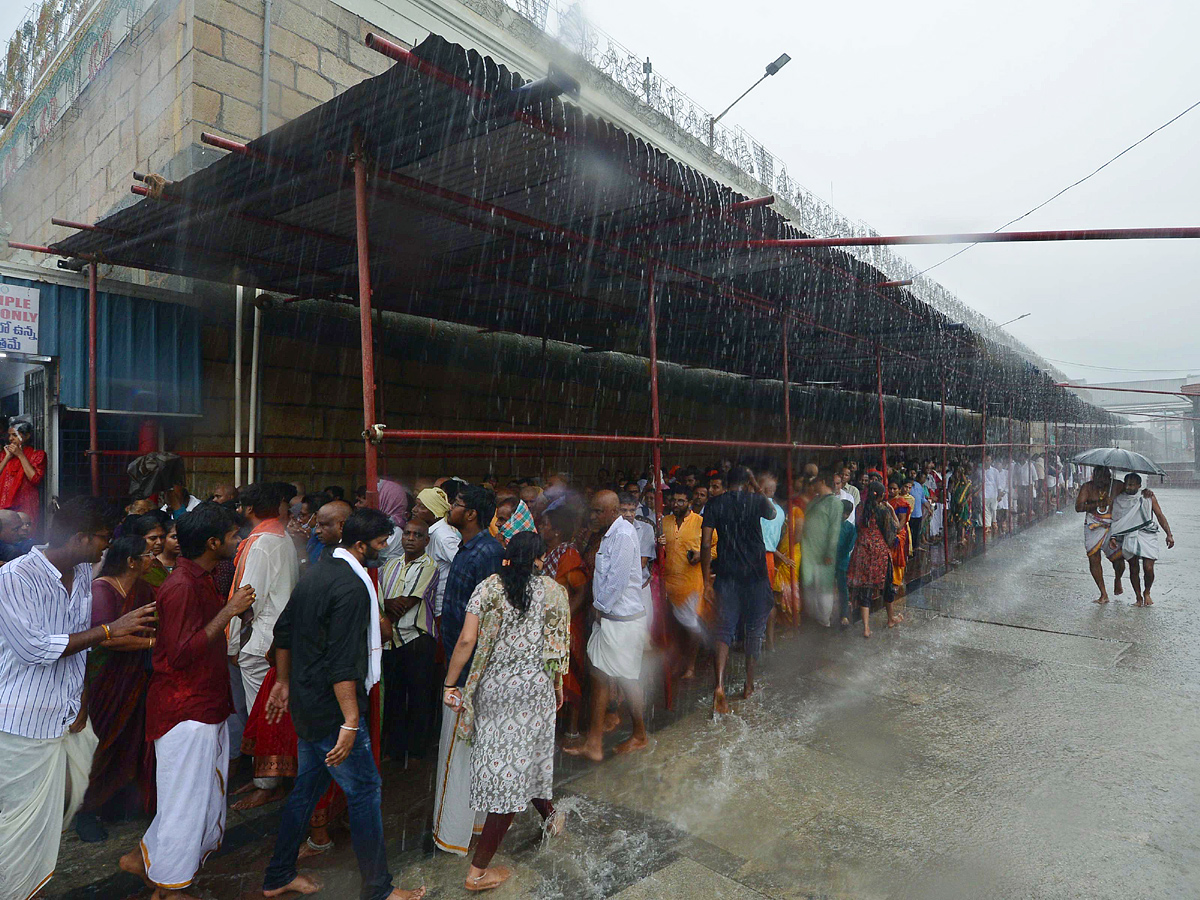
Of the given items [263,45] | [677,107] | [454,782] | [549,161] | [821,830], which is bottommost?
[821,830]

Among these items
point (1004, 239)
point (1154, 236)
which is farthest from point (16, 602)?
point (1154, 236)

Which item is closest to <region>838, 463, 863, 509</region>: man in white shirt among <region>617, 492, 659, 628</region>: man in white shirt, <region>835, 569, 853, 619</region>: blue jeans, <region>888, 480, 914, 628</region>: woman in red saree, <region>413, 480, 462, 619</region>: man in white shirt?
<region>888, 480, 914, 628</region>: woman in red saree

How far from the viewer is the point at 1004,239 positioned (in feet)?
12.1

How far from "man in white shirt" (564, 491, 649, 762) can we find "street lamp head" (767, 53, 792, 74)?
1246 cm

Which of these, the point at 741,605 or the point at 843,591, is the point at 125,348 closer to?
the point at 741,605

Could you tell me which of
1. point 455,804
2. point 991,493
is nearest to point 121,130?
point 455,804

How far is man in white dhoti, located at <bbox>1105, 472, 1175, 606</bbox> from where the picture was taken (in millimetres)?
7328

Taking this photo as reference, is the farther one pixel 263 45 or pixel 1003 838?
pixel 263 45

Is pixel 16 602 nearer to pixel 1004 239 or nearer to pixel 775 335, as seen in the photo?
pixel 1004 239

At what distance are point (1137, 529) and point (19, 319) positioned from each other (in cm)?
1052

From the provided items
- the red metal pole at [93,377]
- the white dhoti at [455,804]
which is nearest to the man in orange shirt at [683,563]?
the white dhoti at [455,804]

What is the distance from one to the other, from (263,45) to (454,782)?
7316 mm

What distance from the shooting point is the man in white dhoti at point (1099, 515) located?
7625mm

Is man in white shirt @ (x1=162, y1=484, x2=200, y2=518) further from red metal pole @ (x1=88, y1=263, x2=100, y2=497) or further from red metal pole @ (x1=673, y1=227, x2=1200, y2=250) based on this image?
red metal pole @ (x1=673, y1=227, x2=1200, y2=250)
